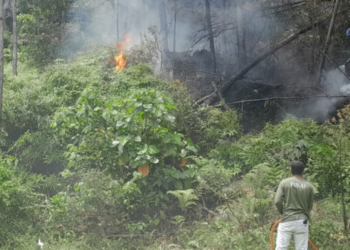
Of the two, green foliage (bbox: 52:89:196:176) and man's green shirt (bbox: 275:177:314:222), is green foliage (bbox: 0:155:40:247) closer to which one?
green foliage (bbox: 52:89:196:176)

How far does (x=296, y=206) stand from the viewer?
21.1ft

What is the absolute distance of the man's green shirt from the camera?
21.1ft

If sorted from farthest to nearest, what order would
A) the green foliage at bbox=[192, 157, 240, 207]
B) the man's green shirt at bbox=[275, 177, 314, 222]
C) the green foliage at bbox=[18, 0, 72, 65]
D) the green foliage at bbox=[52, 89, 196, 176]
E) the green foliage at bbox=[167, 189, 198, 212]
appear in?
the green foliage at bbox=[18, 0, 72, 65]
the green foliage at bbox=[192, 157, 240, 207]
the green foliage at bbox=[52, 89, 196, 176]
the green foliage at bbox=[167, 189, 198, 212]
the man's green shirt at bbox=[275, 177, 314, 222]

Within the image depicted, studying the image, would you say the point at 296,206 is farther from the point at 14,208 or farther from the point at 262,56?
the point at 262,56

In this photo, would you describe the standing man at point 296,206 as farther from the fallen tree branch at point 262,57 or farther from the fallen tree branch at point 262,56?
the fallen tree branch at point 262,56

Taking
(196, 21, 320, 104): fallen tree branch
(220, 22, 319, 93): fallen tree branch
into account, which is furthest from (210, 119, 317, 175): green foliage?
(220, 22, 319, 93): fallen tree branch

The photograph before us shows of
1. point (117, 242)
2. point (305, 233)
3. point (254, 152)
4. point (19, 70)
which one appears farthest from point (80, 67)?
point (305, 233)

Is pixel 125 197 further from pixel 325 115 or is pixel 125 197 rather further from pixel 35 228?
pixel 325 115

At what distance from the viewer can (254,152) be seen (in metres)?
11.2

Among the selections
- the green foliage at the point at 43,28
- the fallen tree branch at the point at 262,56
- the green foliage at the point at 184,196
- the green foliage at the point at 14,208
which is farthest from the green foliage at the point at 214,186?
the green foliage at the point at 43,28

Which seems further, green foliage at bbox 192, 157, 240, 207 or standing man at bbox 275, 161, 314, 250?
green foliage at bbox 192, 157, 240, 207

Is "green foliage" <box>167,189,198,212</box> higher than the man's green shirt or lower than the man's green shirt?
lower

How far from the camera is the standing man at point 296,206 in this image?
21.2ft

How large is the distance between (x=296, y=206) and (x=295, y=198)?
113mm
